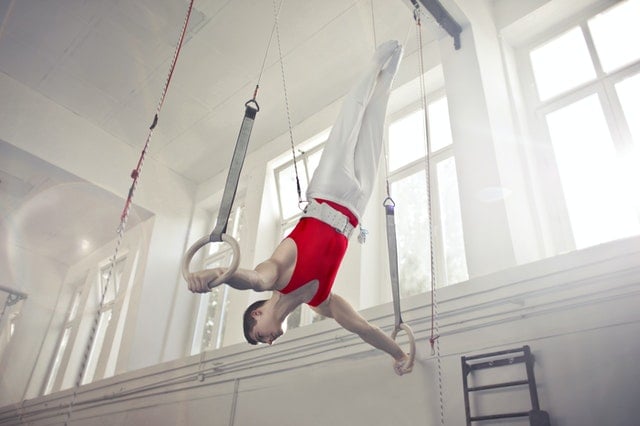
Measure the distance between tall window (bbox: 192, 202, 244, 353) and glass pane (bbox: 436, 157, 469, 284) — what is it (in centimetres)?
257

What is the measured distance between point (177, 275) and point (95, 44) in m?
3.03

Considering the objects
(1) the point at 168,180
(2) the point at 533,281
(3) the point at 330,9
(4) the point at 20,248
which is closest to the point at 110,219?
(1) the point at 168,180

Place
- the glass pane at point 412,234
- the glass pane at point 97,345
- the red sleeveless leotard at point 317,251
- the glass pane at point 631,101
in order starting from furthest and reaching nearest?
the glass pane at point 97,345
the glass pane at point 412,234
the glass pane at point 631,101
the red sleeveless leotard at point 317,251

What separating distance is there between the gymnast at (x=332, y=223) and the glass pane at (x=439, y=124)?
2.35 m

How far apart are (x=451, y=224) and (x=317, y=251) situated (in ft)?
7.83

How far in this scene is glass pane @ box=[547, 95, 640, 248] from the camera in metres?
3.24

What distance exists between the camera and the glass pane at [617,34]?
12.0ft

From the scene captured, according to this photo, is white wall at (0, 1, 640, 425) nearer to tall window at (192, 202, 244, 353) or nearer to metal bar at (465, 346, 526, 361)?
metal bar at (465, 346, 526, 361)

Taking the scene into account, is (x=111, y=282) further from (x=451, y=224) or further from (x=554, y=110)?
(x=554, y=110)

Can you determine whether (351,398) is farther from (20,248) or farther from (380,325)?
(20,248)

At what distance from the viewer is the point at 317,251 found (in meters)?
2.03

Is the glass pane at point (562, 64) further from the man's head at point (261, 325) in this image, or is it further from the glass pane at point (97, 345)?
the glass pane at point (97, 345)

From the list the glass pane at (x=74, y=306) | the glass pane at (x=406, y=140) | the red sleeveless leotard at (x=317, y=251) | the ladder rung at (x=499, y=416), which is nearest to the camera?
the red sleeveless leotard at (x=317, y=251)

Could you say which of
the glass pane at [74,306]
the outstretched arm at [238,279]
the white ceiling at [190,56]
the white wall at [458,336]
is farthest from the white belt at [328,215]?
the glass pane at [74,306]
